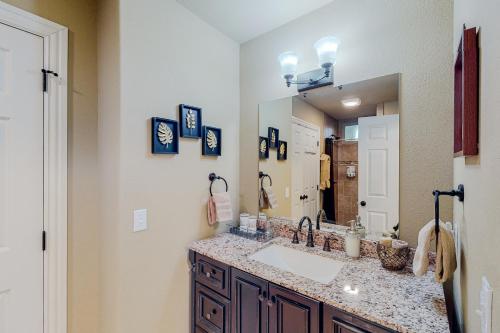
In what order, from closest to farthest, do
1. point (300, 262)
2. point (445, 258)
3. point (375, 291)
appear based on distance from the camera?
point (445, 258), point (375, 291), point (300, 262)

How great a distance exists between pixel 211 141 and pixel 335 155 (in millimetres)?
939

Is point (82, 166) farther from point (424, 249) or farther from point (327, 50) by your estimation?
point (424, 249)

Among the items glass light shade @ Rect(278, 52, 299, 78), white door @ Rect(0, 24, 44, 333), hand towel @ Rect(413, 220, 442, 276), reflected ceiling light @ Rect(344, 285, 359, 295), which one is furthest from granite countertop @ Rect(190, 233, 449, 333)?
glass light shade @ Rect(278, 52, 299, 78)

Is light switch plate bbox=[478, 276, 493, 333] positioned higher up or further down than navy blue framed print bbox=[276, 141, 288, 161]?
further down

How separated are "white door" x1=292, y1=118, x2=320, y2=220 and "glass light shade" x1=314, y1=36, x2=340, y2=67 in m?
0.45

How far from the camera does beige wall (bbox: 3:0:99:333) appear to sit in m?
1.46

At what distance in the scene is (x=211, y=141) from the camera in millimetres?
1892

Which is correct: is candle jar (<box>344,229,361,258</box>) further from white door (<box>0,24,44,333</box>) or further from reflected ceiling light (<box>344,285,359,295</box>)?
white door (<box>0,24,44,333</box>)

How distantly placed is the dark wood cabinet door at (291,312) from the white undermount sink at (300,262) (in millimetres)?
246

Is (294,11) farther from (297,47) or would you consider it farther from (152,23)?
(152,23)

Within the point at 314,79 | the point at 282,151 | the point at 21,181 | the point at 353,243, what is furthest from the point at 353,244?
the point at 21,181

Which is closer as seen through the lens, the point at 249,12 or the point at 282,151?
the point at 249,12

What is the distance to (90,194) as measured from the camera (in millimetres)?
1543

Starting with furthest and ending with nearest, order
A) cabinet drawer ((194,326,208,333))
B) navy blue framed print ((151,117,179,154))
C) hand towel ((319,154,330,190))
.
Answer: hand towel ((319,154,330,190)), cabinet drawer ((194,326,208,333)), navy blue framed print ((151,117,179,154))
